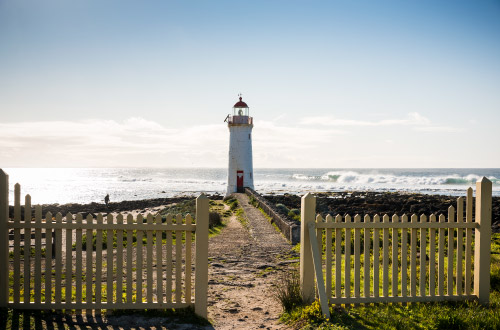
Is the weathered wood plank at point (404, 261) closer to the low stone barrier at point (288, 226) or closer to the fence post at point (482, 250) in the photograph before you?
the fence post at point (482, 250)

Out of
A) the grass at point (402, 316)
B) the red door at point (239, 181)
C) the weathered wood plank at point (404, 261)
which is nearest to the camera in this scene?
the grass at point (402, 316)

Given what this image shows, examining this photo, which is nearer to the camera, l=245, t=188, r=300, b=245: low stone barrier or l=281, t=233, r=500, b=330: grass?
l=281, t=233, r=500, b=330: grass

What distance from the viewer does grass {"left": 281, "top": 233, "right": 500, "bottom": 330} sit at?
4688 mm

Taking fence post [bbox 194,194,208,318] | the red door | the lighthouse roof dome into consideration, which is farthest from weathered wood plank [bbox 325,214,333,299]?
the lighthouse roof dome

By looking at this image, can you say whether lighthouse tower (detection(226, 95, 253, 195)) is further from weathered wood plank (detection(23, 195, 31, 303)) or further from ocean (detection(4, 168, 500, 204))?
weathered wood plank (detection(23, 195, 31, 303))

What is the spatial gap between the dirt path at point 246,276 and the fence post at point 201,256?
0.93ft

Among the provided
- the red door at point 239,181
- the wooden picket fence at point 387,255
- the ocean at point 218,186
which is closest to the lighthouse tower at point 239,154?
the red door at point 239,181

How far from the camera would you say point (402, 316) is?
502 centimetres

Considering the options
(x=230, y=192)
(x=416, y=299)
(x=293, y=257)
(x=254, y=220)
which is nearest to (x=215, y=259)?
(x=293, y=257)

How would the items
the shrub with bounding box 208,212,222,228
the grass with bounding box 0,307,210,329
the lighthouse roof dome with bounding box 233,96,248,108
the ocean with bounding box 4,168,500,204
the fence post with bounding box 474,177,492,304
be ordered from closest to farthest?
the grass with bounding box 0,307,210,329, the fence post with bounding box 474,177,492,304, the shrub with bounding box 208,212,222,228, the lighthouse roof dome with bounding box 233,96,248,108, the ocean with bounding box 4,168,500,204

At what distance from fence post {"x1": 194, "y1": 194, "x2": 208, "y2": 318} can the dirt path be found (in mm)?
283

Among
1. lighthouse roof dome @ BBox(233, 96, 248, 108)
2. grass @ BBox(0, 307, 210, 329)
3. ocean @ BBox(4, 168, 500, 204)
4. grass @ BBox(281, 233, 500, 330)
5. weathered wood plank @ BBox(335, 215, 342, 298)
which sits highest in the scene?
lighthouse roof dome @ BBox(233, 96, 248, 108)

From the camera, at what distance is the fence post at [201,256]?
197 inches

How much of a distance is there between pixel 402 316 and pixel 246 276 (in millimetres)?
2990
